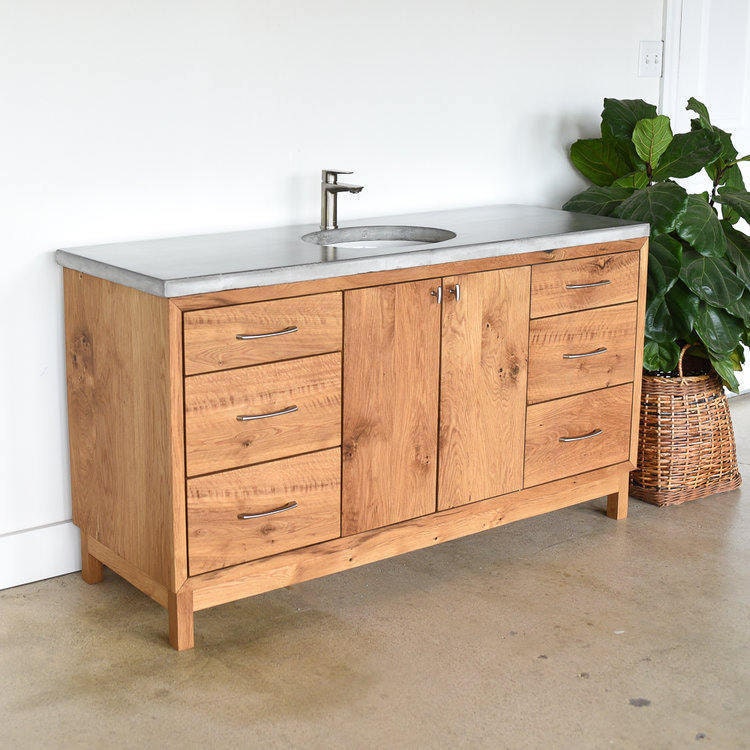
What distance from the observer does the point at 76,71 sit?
8.62 feet

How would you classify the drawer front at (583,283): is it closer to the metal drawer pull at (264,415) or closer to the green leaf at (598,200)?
the green leaf at (598,200)

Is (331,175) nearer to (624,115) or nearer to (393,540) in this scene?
(393,540)

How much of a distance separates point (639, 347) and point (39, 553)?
171cm

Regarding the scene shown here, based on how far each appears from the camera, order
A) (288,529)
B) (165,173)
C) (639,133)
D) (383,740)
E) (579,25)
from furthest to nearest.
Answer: (579,25)
(639,133)
(165,173)
(288,529)
(383,740)

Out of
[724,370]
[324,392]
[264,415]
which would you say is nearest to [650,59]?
[724,370]

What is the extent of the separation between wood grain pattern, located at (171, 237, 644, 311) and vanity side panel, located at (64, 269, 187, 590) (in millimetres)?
98

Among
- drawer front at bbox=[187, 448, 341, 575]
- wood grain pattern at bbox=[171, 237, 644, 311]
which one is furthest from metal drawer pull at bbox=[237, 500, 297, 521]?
wood grain pattern at bbox=[171, 237, 644, 311]

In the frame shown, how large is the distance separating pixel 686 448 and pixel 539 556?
66 centimetres

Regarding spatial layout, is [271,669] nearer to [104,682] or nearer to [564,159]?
[104,682]

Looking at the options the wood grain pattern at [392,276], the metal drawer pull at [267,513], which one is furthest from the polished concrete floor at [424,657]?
the wood grain pattern at [392,276]

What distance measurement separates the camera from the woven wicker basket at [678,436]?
10.9 feet

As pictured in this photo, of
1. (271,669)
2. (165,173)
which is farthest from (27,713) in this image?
(165,173)

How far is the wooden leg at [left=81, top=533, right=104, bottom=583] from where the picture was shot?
2.79 meters

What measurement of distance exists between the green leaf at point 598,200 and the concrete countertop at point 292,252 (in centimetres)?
14
